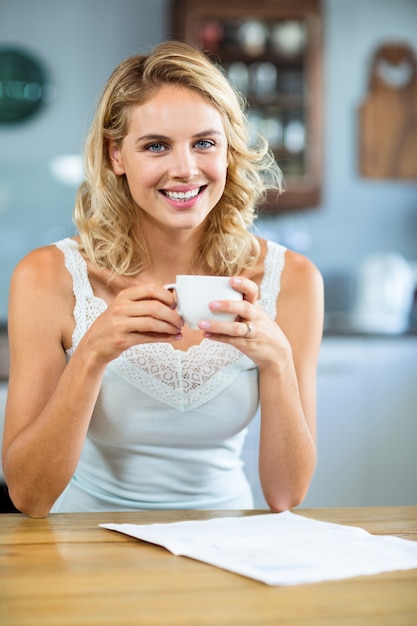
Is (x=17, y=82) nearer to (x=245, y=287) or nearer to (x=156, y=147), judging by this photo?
(x=156, y=147)

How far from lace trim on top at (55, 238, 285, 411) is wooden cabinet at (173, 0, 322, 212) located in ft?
7.92

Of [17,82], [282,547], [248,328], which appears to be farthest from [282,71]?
[282,547]

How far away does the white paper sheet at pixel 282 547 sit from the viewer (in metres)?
0.99

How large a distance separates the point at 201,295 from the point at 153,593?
409 millimetres

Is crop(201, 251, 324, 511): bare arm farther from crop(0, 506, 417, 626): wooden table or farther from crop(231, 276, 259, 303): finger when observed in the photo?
crop(0, 506, 417, 626): wooden table

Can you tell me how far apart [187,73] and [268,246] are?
429 millimetres

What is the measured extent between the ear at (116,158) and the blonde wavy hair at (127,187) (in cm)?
2

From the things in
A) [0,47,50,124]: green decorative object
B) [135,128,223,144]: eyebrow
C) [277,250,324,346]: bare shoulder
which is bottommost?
[277,250,324,346]: bare shoulder

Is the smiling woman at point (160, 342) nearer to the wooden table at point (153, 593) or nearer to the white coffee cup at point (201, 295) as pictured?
the white coffee cup at point (201, 295)

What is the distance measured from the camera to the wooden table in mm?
854

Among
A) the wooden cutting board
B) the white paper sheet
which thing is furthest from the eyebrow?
the wooden cutting board

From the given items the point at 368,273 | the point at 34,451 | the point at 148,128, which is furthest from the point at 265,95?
the point at 34,451

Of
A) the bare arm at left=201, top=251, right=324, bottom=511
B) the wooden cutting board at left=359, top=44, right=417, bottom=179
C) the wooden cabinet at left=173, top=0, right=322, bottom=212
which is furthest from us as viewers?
the wooden cutting board at left=359, top=44, right=417, bottom=179

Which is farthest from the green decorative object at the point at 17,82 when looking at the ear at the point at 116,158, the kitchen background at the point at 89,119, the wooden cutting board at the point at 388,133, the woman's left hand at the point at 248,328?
the woman's left hand at the point at 248,328
